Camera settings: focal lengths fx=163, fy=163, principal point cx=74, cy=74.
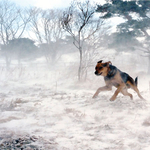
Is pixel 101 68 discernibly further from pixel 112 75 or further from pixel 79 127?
pixel 79 127

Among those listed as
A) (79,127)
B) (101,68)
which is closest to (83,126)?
(79,127)

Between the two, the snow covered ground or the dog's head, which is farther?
the dog's head

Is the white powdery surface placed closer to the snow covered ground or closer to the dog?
the snow covered ground

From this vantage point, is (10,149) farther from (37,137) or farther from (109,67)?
(109,67)

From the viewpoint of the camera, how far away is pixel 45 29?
23641 millimetres

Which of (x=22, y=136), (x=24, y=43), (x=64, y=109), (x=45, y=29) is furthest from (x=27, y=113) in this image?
(x=24, y=43)

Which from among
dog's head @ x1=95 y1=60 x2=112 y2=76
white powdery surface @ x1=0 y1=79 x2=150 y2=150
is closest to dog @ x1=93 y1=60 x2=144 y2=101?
dog's head @ x1=95 y1=60 x2=112 y2=76

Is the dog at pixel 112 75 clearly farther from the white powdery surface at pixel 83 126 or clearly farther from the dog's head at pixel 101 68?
the white powdery surface at pixel 83 126

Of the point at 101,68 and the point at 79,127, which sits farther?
the point at 101,68

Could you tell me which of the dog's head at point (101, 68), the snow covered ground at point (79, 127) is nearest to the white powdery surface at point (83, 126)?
the snow covered ground at point (79, 127)

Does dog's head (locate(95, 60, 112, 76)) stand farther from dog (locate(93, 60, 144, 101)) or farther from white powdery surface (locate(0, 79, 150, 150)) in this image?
white powdery surface (locate(0, 79, 150, 150))

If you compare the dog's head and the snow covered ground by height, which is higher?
the dog's head

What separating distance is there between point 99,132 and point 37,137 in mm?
1082

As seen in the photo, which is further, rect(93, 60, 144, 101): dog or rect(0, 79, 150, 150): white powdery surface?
rect(93, 60, 144, 101): dog
